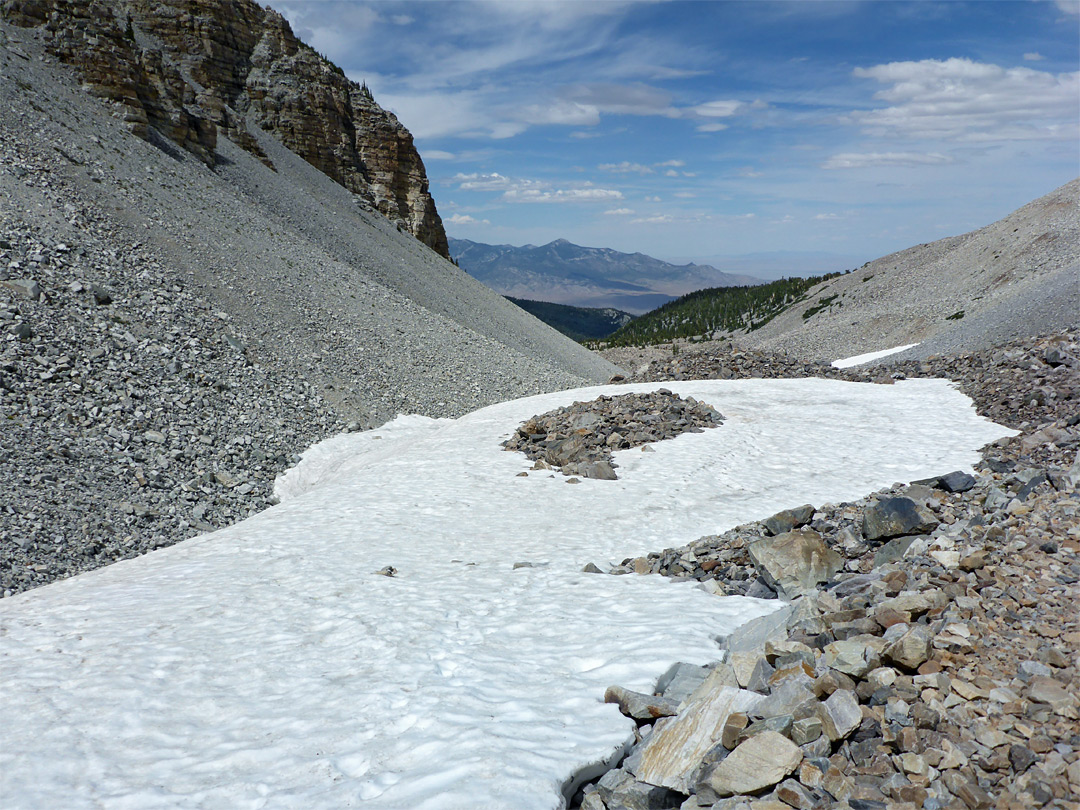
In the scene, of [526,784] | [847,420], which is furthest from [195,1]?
[526,784]

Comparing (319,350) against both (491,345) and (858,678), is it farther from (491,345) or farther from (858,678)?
(858,678)

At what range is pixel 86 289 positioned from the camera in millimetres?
22203

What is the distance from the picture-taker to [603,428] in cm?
1853

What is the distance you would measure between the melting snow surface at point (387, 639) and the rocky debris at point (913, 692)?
985mm

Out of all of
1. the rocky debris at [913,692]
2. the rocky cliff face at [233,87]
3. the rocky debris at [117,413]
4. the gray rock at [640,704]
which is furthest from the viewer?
the rocky cliff face at [233,87]

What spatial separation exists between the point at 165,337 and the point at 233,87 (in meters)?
49.0

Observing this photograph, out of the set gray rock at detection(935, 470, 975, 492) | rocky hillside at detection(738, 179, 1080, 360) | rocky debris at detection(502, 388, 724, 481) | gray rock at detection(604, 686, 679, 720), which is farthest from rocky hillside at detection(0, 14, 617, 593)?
rocky hillside at detection(738, 179, 1080, 360)

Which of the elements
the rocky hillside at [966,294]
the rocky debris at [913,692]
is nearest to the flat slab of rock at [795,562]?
the rocky debris at [913,692]

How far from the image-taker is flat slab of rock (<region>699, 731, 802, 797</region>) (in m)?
4.70

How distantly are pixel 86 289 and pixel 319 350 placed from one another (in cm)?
951

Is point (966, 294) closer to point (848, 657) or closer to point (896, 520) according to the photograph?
point (896, 520)

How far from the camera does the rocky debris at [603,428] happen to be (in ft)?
55.0

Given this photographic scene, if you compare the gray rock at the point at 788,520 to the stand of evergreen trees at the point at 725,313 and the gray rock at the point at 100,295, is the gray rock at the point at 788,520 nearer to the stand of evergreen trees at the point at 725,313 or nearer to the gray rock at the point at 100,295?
the gray rock at the point at 100,295

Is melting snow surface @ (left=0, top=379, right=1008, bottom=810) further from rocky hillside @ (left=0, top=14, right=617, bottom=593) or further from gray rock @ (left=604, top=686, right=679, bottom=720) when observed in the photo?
rocky hillside @ (left=0, top=14, right=617, bottom=593)
